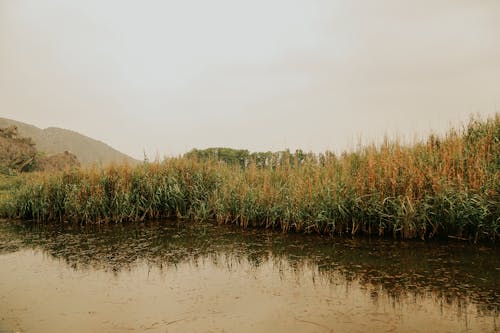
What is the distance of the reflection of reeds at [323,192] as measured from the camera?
5641mm

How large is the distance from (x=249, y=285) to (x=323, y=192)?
291cm

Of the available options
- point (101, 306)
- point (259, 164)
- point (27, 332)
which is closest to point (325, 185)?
point (259, 164)

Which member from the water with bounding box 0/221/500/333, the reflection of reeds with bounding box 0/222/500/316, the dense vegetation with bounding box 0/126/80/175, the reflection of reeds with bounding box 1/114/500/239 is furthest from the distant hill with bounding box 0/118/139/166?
the water with bounding box 0/221/500/333

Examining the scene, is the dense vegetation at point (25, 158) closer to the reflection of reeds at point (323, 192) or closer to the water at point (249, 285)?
the reflection of reeds at point (323, 192)

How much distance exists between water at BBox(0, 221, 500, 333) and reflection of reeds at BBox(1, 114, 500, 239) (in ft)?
1.65

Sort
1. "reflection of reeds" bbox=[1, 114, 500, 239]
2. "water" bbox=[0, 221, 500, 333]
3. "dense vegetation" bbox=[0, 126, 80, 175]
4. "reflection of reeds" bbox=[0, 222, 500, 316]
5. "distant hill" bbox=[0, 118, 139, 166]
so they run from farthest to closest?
"distant hill" bbox=[0, 118, 139, 166] → "dense vegetation" bbox=[0, 126, 80, 175] → "reflection of reeds" bbox=[1, 114, 500, 239] → "reflection of reeds" bbox=[0, 222, 500, 316] → "water" bbox=[0, 221, 500, 333]

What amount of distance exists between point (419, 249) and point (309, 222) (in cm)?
184

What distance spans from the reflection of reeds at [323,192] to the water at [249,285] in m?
0.50

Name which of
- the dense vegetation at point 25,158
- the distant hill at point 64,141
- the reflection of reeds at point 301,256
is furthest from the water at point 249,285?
the distant hill at point 64,141

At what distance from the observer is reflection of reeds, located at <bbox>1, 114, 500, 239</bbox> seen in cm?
564

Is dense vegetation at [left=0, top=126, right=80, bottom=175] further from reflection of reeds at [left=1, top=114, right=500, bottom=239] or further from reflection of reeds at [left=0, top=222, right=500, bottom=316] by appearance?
reflection of reeds at [left=0, top=222, right=500, bottom=316]

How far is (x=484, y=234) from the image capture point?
5488mm

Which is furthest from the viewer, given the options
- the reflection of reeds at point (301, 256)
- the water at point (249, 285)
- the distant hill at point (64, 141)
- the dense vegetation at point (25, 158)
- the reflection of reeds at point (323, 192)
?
the distant hill at point (64, 141)

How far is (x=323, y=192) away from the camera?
6434 millimetres
